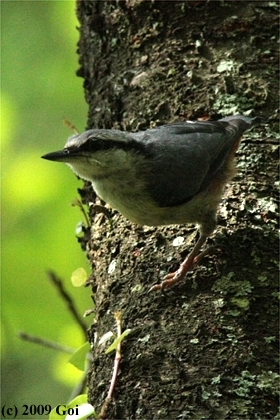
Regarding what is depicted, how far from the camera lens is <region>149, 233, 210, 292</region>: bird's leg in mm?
2824

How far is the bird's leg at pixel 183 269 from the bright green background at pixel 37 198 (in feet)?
5.86

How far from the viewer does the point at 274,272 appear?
9.43 feet

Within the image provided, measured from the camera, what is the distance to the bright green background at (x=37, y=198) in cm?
478

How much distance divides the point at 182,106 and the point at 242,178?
555mm

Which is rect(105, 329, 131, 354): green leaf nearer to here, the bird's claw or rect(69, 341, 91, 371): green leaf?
the bird's claw

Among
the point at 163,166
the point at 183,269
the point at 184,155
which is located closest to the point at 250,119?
the point at 184,155

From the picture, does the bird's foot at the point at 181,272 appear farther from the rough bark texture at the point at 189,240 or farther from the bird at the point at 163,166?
the bird at the point at 163,166

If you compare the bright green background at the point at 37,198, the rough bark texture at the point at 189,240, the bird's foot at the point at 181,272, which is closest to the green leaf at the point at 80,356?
the rough bark texture at the point at 189,240

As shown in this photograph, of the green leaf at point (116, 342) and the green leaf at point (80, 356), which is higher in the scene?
the green leaf at point (116, 342)

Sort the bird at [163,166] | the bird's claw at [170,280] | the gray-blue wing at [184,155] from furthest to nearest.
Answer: the gray-blue wing at [184,155] → the bird at [163,166] → the bird's claw at [170,280]

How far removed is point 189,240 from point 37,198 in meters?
2.31

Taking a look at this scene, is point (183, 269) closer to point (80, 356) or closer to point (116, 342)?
point (116, 342)

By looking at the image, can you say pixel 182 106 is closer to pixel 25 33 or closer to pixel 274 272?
pixel 274 272

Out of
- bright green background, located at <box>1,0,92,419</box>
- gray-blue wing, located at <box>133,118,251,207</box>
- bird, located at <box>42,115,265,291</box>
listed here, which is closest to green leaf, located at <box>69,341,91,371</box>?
bird, located at <box>42,115,265,291</box>
